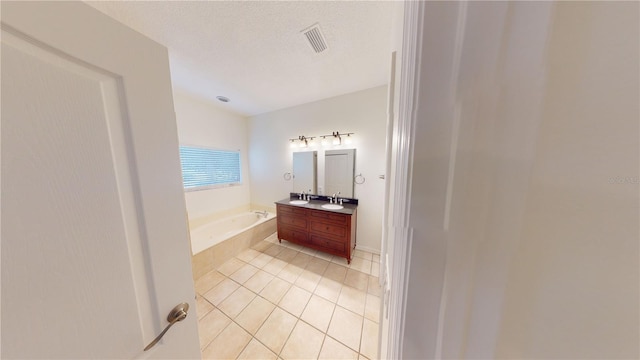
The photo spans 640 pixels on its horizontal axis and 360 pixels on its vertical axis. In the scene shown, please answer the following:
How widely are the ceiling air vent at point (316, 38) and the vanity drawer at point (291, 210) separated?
176 cm

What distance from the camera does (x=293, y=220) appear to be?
2377 millimetres

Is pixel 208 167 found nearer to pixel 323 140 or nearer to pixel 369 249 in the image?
pixel 323 140

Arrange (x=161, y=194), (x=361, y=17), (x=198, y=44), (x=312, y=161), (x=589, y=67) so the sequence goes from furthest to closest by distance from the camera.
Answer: (x=312, y=161)
(x=198, y=44)
(x=361, y=17)
(x=161, y=194)
(x=589, y=67)

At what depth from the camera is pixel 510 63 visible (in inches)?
8.3

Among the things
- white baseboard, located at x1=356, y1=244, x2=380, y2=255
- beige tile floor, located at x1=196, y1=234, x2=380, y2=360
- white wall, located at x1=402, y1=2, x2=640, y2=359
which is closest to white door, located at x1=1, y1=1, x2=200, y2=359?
white wall, located at x1=402, y1=2, x2=640, y2=359

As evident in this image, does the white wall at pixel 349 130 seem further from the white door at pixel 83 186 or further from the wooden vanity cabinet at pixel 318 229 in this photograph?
the white door at pixel 83 186

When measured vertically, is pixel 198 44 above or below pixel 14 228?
above

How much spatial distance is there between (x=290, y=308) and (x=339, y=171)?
1658mm

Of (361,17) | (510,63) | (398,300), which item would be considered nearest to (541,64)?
(510,63)

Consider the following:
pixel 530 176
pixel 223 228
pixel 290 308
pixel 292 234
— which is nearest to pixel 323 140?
pixel 292 234

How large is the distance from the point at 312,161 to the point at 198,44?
1696 millimetres

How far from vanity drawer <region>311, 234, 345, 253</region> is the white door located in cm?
171

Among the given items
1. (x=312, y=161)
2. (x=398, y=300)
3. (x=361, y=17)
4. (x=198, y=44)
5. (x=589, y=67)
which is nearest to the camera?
(x=589, y=67)

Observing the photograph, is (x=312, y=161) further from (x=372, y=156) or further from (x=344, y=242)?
(x=344, y=242)
